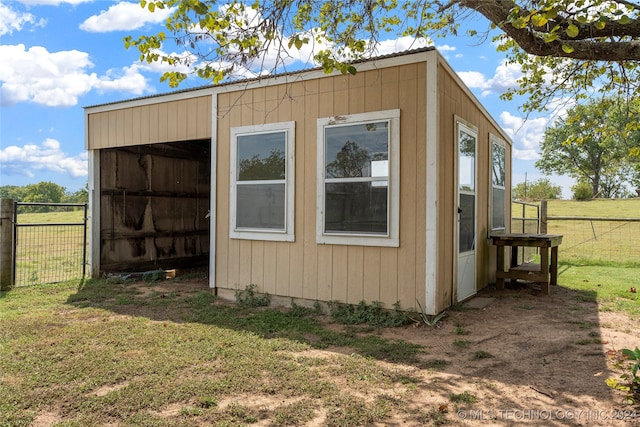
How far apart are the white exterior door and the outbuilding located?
0.08 ft

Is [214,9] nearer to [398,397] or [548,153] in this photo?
[398,397]

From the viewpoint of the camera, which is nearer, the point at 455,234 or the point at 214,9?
the point at 214,9

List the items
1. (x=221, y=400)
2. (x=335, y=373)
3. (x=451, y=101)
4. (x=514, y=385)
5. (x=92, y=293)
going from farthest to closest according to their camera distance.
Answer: (x=92, y=293)
(x=451, y=101)
(x=335, y=373)
(x=514, y=385)
(x=221, y=400)

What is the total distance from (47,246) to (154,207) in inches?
73.2

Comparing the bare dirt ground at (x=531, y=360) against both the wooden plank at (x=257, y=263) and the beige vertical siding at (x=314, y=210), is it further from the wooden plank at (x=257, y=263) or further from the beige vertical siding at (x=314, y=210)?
the wooden plank at (x=257, y=263)

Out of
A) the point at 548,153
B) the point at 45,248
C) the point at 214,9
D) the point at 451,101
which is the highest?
the point at 548,153

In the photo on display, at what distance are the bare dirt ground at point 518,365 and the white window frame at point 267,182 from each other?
4.43 feet

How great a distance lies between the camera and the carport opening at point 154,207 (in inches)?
289

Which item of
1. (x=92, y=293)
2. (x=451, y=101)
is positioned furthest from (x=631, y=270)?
(x=92, y=293)

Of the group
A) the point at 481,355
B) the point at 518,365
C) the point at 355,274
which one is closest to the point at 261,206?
the point at 355,274

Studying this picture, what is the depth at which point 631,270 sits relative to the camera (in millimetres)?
7941

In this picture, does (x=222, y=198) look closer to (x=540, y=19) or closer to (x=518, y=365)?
(x=518, y=365)

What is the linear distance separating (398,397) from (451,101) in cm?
337

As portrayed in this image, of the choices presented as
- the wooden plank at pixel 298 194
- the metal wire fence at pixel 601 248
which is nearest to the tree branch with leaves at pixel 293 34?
the wooden plank at pixel 298 194
